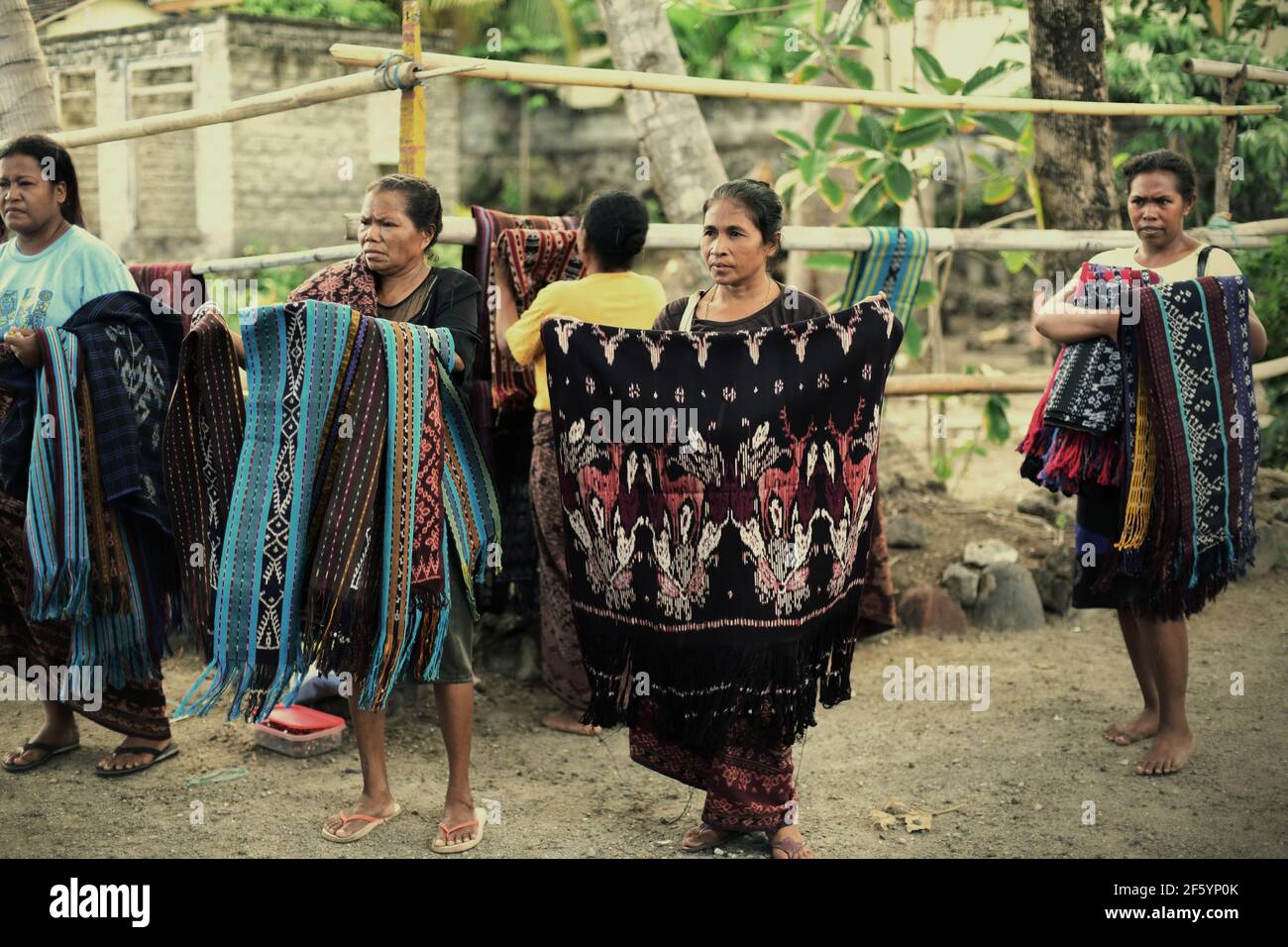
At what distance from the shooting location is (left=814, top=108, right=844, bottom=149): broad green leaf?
581 cm

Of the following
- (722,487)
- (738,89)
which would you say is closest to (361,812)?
(722,487)

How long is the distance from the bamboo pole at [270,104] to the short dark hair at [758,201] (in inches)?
45.1

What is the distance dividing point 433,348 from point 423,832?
133cm

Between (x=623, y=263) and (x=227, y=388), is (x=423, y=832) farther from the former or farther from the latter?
(x=623, y=263)

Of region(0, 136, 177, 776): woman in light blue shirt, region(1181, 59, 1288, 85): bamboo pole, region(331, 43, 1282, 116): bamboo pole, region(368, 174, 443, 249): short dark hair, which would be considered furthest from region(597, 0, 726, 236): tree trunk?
region(0, 136, 177, 776): woman in light blue shirt

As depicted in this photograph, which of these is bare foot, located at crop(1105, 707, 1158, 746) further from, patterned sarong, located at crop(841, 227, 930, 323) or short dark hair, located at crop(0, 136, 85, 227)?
short dark hair, located at crop(0, 136, 85, 227)

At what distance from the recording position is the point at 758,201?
10.9 ft

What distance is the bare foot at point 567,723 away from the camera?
4.43 meters

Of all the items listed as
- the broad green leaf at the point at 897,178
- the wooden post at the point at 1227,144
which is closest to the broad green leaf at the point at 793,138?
the broad green leaf at the point at 897,178

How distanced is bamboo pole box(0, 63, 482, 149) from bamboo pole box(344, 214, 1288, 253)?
15.5 inches

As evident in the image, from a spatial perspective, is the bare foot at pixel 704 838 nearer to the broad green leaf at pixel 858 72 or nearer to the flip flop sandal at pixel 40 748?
the flip flop sandal at pixel 40 748

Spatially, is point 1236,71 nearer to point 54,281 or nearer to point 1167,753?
point 1167,753

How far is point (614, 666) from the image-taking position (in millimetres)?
3338

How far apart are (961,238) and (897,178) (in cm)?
90
